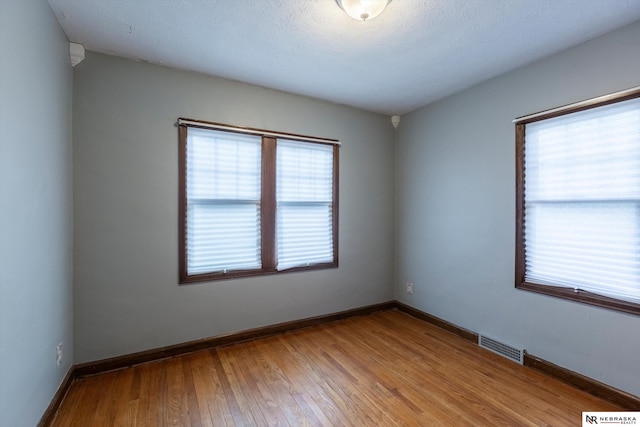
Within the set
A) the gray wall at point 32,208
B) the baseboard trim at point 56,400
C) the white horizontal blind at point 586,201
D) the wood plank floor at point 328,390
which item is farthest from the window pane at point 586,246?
the baseboard trim at point 56,400

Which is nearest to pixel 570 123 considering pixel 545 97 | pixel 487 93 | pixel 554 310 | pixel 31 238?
pixel 545 97

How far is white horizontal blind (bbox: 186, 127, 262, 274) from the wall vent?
2393 millimetres

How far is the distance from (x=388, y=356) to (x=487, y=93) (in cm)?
272

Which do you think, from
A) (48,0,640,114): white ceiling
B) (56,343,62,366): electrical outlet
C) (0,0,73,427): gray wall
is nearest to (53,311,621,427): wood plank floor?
(56,343,62,366): electrical outlet

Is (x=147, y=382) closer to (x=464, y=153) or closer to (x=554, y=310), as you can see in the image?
(x=554, y=310)

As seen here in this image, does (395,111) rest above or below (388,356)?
above

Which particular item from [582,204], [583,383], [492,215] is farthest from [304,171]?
[583,383]

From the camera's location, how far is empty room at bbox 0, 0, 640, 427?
1755mm

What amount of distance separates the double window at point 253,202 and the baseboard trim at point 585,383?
2074 mm

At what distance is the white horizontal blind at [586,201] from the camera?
1.93m

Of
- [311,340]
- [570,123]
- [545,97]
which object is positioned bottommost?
[311,340]

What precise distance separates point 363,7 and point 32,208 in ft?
7.25

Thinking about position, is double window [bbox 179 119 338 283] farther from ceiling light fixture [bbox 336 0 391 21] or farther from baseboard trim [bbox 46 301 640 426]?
ceiling light fixture [bbox 336 0 391 21]

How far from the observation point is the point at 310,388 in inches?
83.0
